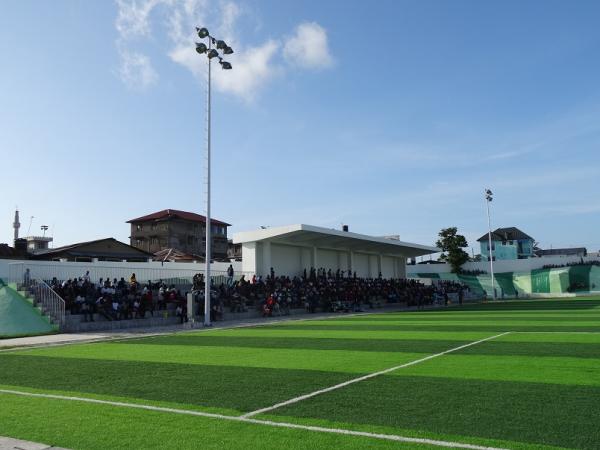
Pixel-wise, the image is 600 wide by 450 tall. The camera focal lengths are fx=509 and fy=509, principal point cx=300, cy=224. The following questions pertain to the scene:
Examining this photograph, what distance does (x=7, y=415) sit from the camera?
20.7 ft

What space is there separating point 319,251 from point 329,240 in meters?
2.23

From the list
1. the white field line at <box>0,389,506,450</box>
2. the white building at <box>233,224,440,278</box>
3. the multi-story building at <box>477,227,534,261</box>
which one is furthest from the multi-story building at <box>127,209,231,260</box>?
the white field line at <box>0,389,506,450</box>

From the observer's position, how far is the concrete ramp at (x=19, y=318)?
1911 centimetres

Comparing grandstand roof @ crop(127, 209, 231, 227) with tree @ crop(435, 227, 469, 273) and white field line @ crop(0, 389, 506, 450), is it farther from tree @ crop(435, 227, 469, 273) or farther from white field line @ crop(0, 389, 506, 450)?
white field line @ crop(0, 389, 506, 450)

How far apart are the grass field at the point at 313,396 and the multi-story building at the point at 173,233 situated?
58.5 metres

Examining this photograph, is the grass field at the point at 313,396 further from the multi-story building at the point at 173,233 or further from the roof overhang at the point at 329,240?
the multi-story building at the point at 173,233

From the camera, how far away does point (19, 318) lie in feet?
65.4

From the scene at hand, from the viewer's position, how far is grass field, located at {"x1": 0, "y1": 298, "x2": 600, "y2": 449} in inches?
203

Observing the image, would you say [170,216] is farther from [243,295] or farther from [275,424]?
[275,424]

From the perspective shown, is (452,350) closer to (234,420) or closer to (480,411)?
(480,411)

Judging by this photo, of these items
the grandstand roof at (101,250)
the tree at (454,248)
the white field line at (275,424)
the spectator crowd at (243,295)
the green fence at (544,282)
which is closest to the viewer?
the white field line at (275,424)

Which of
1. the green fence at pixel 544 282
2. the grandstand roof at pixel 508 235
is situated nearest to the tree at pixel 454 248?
the green fence at pixel 544 282

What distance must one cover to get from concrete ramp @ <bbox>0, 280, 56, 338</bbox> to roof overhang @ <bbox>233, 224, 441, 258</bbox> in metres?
16.2

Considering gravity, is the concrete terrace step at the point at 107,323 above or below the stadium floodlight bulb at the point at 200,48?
below
